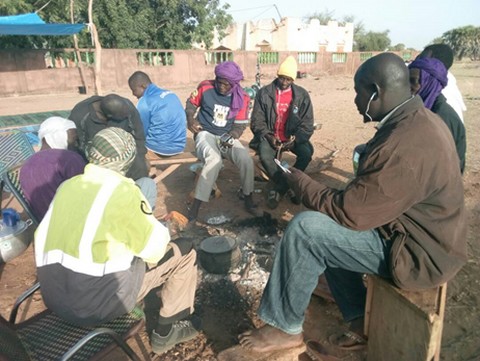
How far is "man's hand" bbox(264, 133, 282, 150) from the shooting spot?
513 cm

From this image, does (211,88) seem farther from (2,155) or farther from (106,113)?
(2,155)

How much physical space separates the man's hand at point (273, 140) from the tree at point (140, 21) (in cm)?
1733

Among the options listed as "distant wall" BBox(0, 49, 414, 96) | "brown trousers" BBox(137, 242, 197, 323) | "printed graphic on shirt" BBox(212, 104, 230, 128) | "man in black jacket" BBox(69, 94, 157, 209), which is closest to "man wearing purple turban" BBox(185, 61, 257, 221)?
"printed graphic on shirt" BBox(212, 104, 230, 128)

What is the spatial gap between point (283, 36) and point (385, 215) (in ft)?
132

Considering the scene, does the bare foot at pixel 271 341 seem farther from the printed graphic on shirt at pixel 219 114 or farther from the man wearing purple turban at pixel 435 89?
the printed graphic on shirt at pixel 219 114

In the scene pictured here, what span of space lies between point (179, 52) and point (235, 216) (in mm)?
18351

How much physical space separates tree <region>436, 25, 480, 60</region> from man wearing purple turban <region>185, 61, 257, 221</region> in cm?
5776

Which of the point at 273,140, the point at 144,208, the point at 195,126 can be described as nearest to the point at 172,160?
the point at 195,126

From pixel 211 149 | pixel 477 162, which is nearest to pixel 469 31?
pixel 477 162

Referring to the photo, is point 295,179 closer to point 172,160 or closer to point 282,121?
point 282,121

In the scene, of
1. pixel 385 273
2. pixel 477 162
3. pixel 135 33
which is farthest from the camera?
pixel 135 33

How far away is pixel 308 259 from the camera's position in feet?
7.12

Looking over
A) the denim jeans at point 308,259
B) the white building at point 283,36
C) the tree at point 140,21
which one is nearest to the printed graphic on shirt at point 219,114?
the denim jeans at point 308,259

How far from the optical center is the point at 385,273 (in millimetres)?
2102
